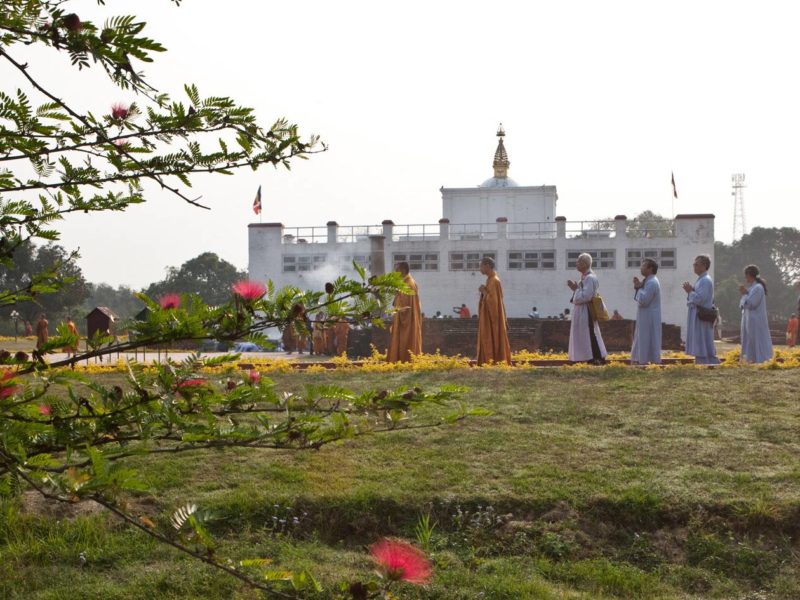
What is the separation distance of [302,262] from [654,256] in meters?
12.9

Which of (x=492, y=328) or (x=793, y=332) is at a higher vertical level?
(x=492, y=328)

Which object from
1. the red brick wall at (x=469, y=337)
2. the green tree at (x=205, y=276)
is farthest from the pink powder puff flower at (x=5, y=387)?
the green tree at (x=205, y=276)

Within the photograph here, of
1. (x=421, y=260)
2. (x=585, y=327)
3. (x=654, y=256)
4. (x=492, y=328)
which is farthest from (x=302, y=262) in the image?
(x=585, y=327)

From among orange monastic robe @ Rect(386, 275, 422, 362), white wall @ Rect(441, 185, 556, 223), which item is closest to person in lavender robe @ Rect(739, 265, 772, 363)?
orange monastic robe @ Rect(386, 275, 422, 362)

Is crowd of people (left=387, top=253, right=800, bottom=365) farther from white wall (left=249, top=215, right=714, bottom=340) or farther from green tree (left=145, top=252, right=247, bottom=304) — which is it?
green tree (left=145, top=252, right=247, bottom=304)

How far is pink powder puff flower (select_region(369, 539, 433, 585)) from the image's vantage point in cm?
197

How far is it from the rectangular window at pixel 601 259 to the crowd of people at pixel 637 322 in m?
19.8

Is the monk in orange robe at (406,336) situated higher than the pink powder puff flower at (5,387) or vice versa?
the pink powder puff flower at (5,387)

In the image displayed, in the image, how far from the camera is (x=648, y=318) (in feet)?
36.7

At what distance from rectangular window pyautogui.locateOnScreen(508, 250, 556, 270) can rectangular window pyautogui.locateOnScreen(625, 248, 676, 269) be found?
8.77 feet

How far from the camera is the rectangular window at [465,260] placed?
32406 millimetres

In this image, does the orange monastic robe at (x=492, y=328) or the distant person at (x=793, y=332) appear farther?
the distant person at (x=793, y=332)

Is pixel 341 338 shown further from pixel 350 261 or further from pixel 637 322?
pixel 350 261

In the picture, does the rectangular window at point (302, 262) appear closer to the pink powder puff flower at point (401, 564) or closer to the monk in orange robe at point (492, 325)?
the monk in orange robe at point (492, 325)
